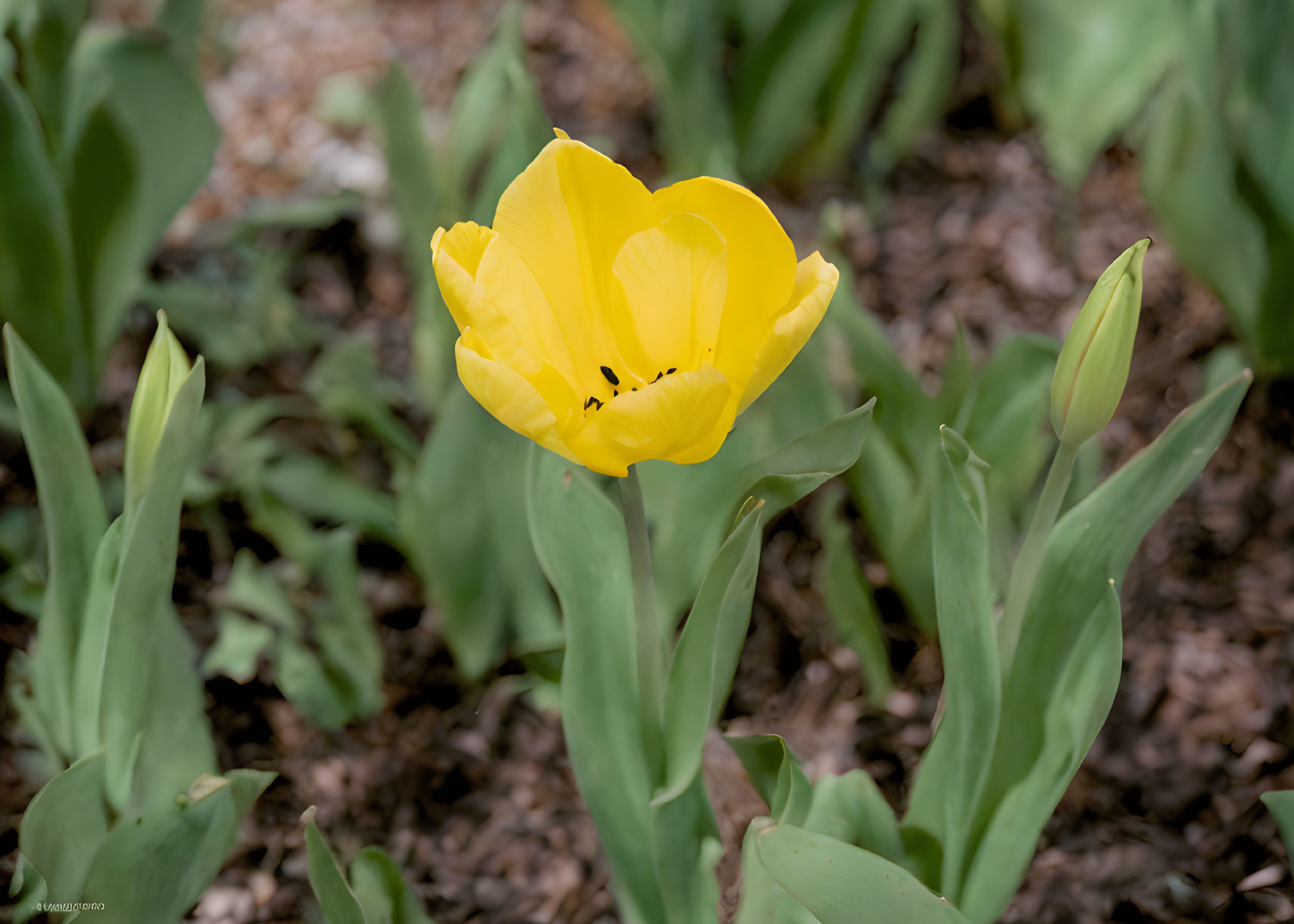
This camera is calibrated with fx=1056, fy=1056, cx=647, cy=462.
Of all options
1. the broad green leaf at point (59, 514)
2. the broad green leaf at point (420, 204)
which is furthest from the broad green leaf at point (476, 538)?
the broad green leaf at point (59, 514)

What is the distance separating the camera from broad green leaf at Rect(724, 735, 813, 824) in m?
0.94

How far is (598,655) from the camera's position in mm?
1038

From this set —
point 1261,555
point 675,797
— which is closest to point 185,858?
point 675,797

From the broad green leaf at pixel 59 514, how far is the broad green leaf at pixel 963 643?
850 mm

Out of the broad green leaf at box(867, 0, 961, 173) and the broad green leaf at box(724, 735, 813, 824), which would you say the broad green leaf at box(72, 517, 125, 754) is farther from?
the broad green leaf at box(867, 0, 961, 173)

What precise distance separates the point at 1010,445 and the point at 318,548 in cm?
96

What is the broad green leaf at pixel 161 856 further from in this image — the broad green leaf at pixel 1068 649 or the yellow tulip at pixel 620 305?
the broad green leaf at pixel 1068 649

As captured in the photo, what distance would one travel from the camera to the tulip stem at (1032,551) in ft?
2.96

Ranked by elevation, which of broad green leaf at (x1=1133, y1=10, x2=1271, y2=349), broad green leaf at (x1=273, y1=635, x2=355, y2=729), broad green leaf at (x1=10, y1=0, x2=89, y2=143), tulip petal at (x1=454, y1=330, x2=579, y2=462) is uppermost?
broad green leaf at (x1=10, y1=0, x2=89, y2=143)

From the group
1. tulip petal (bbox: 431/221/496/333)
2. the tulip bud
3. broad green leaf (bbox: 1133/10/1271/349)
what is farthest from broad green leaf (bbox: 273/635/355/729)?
broad green leaf (bbox: 1133/10/1271/349)

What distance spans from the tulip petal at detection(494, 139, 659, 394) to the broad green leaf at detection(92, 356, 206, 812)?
31cm

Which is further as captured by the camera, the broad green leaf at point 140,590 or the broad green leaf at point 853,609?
the broad green leaf at point 853,609

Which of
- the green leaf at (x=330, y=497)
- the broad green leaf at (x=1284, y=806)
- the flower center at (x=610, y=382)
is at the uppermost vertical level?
the flower center at (x=610, y=382)

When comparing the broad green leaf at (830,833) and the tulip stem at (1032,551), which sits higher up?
the tulip stem at (1032,551)
